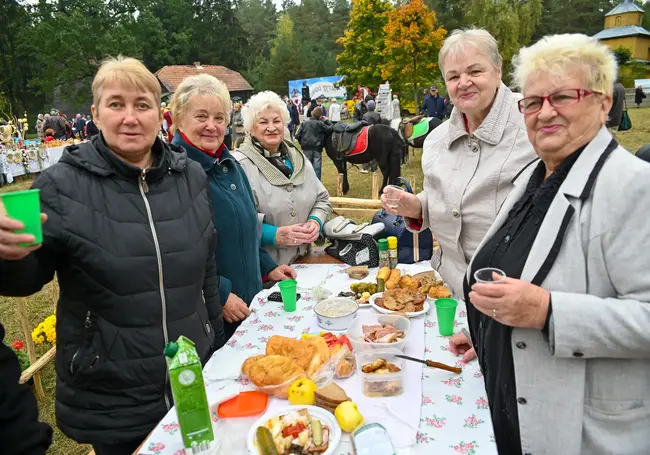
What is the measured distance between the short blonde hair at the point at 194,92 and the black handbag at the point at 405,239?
2068 millimetres

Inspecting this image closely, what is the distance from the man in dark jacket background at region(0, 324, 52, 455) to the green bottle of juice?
39cm

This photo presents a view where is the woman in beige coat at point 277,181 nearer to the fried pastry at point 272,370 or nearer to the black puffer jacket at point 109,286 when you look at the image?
the black puffer jacket at point 109,286

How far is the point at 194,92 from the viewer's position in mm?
2539

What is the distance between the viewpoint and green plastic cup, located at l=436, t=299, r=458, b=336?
1998mm

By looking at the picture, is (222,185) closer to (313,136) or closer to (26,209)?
(26,209)

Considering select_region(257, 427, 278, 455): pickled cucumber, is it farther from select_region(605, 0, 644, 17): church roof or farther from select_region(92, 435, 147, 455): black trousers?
select_region(605, 0, 644, 17): church roof

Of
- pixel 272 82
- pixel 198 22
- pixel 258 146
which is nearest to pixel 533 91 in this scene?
pixel 258 146

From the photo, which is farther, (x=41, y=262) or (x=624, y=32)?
(x=624, y=32)

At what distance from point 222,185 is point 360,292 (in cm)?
101

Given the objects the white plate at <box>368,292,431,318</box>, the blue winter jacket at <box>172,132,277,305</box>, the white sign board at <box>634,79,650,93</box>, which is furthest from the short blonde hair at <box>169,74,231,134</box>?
the white sign board at <box>634,79,650,93</box>

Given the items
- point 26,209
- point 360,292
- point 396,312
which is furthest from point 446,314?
point 26,209

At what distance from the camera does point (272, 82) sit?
43.3 meters

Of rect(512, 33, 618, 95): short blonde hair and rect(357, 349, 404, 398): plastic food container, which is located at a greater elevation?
rect(512, 33, 618, 95): short blonde hair

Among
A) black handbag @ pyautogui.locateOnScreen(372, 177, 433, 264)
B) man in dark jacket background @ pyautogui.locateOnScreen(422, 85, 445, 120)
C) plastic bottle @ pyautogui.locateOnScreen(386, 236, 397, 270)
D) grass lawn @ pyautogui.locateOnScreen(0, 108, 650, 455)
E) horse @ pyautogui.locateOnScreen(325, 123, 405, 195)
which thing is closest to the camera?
plastic bottle @ pyautogui.locateOnScreen(386, 236, 397, 270)
